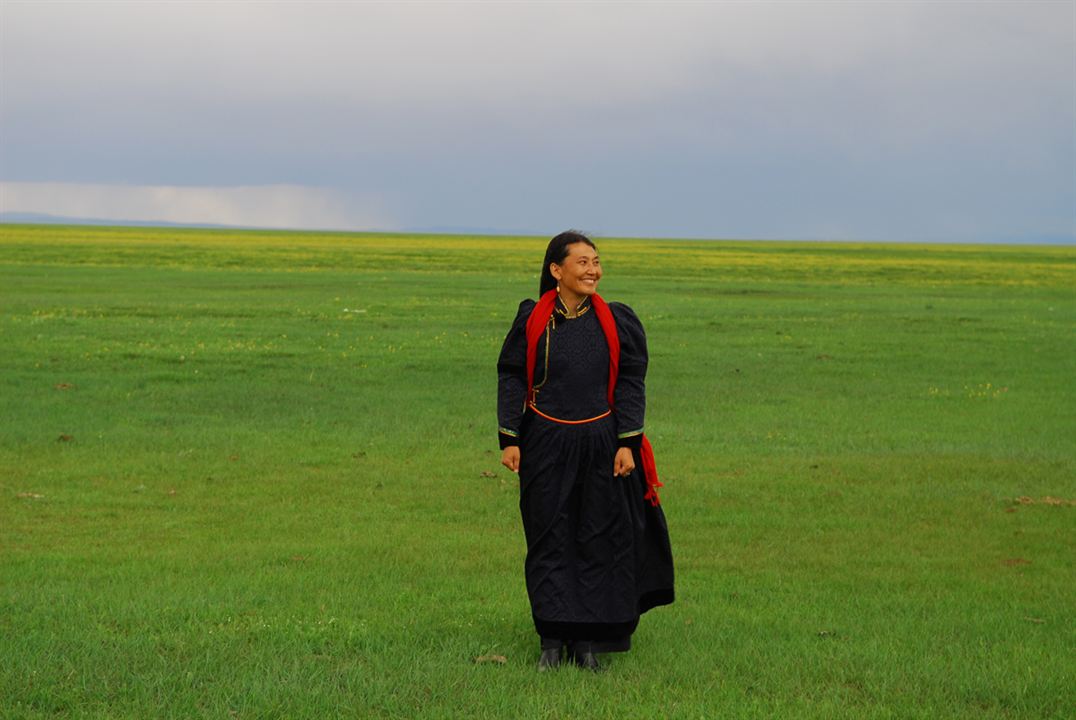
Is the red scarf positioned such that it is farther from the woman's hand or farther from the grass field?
the grass field

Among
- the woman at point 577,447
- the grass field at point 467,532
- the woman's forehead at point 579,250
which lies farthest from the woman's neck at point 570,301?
the grass field at point 467,532

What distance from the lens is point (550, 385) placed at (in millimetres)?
6578

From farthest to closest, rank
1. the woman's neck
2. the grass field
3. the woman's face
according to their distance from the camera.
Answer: the woman's neck, the woman's face, the grass field

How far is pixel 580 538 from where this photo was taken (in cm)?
654

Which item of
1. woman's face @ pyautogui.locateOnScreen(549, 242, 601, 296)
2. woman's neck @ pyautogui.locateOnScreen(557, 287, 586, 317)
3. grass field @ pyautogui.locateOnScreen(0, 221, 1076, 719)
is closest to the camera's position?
grass field @ pyautogui.locateOnScreen(0, 221, 1076, 719)

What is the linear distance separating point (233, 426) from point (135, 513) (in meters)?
4.92

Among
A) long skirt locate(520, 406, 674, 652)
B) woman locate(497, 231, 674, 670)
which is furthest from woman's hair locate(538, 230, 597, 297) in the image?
long skirt locate(520, 406, 674, 652)

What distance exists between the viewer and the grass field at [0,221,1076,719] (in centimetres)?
624

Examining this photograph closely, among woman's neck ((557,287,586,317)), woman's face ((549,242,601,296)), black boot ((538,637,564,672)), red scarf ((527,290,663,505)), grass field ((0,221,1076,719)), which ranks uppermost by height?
woman's face ((549,242,601,296))

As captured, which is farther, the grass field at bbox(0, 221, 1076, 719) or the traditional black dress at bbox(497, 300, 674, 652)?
the traditional black dress at bbox(497, 300, 674, 652)

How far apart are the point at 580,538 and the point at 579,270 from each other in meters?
1.25

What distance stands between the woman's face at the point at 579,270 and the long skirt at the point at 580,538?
63cm

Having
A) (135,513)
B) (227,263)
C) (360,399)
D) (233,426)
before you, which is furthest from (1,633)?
(227,263)

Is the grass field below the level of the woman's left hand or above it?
below
